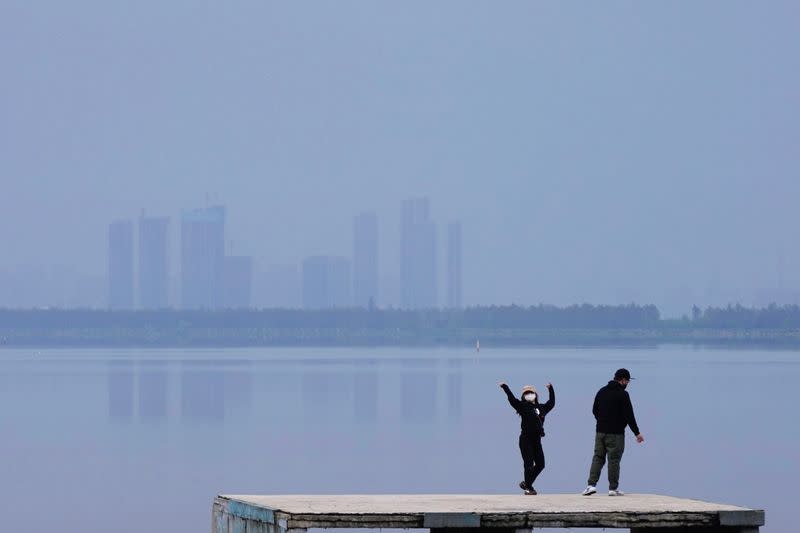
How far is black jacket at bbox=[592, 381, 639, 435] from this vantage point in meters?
21.3

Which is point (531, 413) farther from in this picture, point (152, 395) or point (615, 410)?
point (152, 395)

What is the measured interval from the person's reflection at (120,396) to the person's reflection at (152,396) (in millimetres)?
647

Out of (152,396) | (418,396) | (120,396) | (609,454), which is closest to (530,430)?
(609,454)

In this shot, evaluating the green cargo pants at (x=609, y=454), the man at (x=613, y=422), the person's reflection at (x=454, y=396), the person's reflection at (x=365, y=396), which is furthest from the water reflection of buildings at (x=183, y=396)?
the man at (x=613, y=422)

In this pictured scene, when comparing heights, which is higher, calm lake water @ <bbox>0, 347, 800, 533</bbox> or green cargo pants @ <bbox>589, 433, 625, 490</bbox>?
green cargo pants @ <bbox>589, 433, 625, 490</bbox>

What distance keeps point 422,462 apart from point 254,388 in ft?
179

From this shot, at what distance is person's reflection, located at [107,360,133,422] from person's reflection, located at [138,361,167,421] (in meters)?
0.65

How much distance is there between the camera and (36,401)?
8406cm

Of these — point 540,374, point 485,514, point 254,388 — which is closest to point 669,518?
point 485,514

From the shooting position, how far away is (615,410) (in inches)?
840

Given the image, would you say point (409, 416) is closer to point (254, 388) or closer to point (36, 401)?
point (36, 401)

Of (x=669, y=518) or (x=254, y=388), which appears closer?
(x=669, y=518)

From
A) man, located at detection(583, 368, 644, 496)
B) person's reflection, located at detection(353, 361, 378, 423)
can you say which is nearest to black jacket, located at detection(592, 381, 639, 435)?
man, located at detection(583, 368, 644, 496)

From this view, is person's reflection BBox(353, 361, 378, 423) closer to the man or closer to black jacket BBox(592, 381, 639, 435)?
the man
